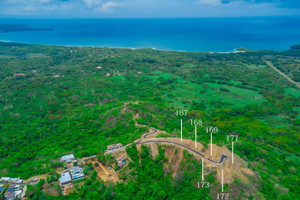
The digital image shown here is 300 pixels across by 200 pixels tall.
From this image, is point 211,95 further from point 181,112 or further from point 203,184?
point 203,184

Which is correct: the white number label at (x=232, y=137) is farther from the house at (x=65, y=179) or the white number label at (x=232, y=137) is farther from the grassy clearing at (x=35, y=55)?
the grassy clearing at (x=35, y=55)

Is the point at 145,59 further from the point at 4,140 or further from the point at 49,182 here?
the point at 49,182

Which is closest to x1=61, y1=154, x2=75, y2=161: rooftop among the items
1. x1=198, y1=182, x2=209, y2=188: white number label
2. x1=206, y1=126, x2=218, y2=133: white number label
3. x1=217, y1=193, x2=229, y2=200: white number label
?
x1=198, y1=182, x2=209, y2=188: white number label

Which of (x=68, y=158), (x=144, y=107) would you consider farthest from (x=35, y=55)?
(x=68, y=158)

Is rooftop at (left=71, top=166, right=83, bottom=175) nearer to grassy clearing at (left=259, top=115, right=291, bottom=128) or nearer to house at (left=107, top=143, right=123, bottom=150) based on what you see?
house at (left=107, top=143, right=123, bottom=150)

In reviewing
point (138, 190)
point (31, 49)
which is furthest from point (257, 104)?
point (31, 49)
